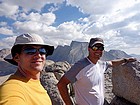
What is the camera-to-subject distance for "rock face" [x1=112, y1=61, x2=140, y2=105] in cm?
834

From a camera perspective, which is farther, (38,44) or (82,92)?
(82,92)

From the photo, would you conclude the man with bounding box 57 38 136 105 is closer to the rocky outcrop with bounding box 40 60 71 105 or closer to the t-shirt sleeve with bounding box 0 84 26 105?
the t-shirt sleeve with bounding box 0 84 26 105

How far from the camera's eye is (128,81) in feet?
28.5

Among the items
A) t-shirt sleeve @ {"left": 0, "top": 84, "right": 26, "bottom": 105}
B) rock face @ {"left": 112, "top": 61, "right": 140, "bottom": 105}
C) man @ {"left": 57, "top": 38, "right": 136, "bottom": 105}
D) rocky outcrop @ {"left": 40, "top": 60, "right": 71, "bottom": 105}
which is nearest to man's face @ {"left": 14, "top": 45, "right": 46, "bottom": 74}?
t-shirt sleeve @ {"left": 0, "top": 84, "right": 26, "bottom": 105}

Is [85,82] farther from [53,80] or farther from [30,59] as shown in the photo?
[53,80]

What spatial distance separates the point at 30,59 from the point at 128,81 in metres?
6.33

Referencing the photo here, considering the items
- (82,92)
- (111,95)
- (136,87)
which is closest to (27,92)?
(82,92)

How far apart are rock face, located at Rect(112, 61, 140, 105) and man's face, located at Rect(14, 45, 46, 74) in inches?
233

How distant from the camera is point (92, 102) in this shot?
505 cm

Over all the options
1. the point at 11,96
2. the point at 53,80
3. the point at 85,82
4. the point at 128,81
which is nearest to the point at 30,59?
the point at 11,96

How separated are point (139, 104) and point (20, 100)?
22.7 feet

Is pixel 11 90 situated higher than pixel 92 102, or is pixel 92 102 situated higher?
pixel 11 90

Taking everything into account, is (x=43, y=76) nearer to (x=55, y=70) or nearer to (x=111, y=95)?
(x=55, y=70)

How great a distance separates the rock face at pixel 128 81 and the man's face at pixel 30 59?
19.4 feet
